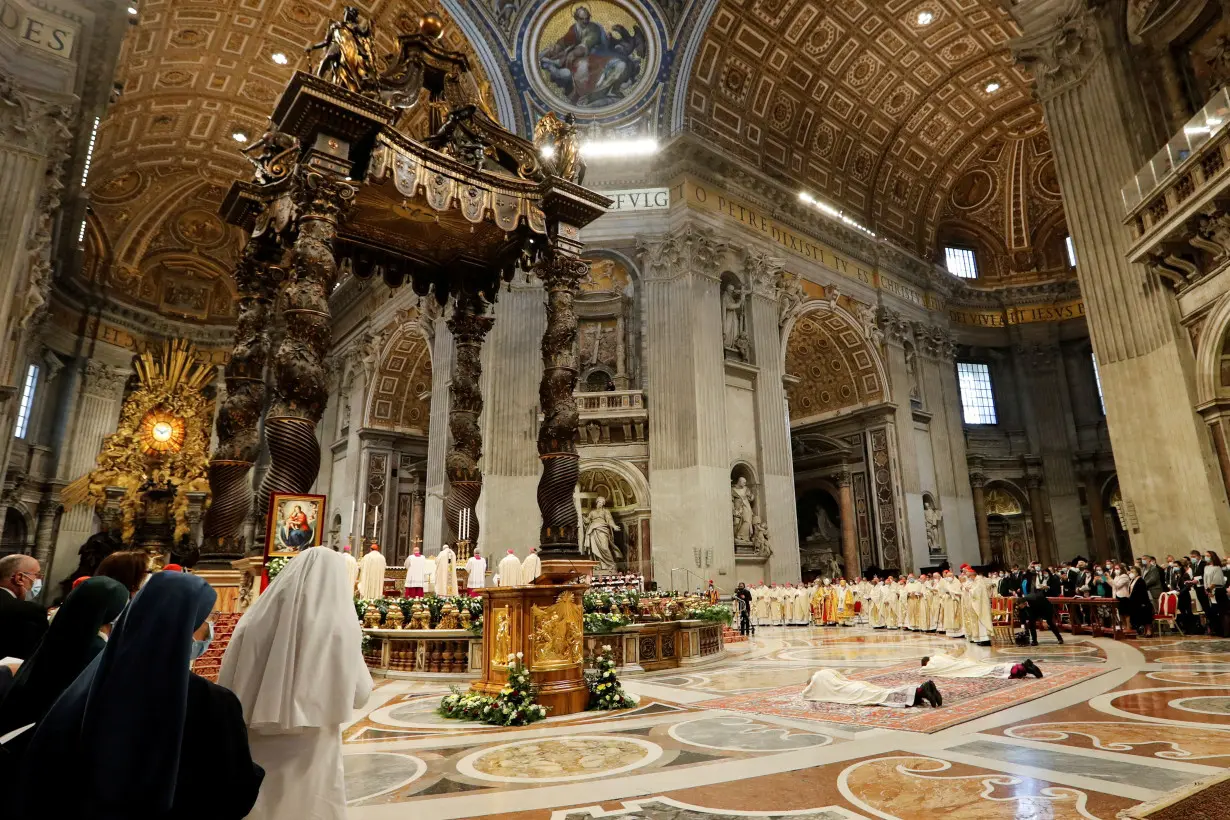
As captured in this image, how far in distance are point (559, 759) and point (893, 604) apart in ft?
41.2

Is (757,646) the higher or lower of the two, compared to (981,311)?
lower

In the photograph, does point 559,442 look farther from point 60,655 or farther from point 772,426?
point 772,426

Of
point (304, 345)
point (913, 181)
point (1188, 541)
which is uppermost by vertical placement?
point (913, 181)

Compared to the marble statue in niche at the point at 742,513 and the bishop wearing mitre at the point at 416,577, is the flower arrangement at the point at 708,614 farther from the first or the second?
the marble statue in niche at the point at 742,513

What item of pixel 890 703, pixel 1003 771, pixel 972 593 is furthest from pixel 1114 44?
pixel 1003 771

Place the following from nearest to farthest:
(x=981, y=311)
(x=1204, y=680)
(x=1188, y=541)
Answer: (x=1204, y=680) < (x=1188, y=541) < (x=981, y=311)

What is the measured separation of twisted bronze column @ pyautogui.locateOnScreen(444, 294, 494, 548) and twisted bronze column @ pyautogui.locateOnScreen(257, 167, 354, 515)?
289 centimetres

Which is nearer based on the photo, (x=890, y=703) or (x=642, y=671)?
(x=890, y=703)

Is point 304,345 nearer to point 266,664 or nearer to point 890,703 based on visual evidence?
point 266,664

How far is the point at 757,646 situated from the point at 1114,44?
12.4 meters

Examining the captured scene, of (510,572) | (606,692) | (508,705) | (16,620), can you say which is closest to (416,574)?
(510,572)

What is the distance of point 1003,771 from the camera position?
326 cm

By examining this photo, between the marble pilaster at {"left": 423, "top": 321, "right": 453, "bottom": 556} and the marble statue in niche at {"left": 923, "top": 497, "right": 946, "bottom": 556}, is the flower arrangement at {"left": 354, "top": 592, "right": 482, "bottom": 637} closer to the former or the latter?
the marble pilaster at {"left": 423, "top": 321, "right": 453, "bottom": 556}

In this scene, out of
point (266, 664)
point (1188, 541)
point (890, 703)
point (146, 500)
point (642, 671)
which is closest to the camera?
point (266, 664)
